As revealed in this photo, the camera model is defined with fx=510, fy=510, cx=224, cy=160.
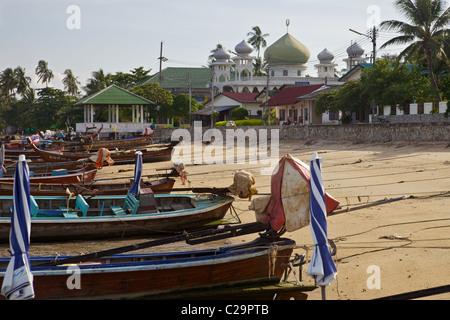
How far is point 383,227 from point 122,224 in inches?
239

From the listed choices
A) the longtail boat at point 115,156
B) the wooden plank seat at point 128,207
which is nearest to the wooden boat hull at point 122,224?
the wooden plank seat at point 128,207

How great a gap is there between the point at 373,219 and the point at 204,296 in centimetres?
549

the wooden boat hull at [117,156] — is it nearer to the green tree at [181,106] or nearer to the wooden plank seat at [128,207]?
the wooden plank seat at [128,207]

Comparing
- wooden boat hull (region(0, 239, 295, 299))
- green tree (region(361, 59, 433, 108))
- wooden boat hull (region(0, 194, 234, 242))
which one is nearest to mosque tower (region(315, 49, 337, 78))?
green tree (region(361, 59, 433, 108))

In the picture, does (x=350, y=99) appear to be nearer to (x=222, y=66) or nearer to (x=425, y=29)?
(x=425, y=29)

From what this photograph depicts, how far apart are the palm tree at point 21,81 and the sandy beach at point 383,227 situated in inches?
2804

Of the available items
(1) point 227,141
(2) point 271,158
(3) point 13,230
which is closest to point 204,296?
(3) point 13,230

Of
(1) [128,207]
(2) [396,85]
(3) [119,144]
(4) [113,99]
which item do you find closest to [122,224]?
(1) [128,207]

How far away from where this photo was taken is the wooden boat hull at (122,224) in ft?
39.5

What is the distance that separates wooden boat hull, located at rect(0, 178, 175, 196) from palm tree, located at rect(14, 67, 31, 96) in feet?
246

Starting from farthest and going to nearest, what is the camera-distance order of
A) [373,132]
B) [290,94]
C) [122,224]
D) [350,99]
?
[290,94], [350,99], [373,132], [122,224]

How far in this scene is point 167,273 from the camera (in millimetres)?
8352

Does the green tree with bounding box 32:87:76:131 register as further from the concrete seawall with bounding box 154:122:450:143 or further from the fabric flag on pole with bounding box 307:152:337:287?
the fabric flag on pole with bounding box 307:152:337:287

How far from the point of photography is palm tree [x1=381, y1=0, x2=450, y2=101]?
30.5 meters
